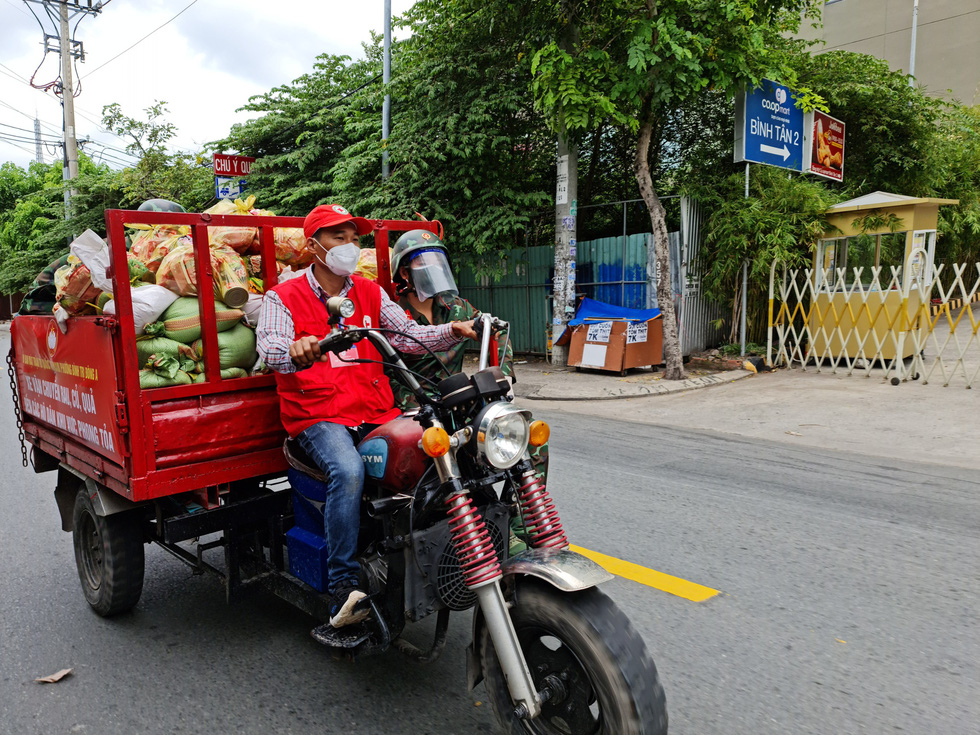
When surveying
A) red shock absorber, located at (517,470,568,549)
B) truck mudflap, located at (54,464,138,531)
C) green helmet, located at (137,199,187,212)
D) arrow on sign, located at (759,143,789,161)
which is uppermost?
arrow on sign, located at (759,143,789,161)

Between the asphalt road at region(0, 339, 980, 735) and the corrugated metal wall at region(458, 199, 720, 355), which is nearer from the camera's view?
the asphalt road at region(0, 339, 980, 735)

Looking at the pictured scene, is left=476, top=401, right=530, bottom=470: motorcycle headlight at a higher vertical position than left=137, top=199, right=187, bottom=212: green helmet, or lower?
lower

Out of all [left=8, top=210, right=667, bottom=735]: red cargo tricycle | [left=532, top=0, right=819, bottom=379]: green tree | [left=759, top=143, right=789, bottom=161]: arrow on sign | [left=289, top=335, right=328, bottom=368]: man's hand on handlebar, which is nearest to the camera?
[left=8, top=210, right=667, bottom=735]: red cargo tricycle

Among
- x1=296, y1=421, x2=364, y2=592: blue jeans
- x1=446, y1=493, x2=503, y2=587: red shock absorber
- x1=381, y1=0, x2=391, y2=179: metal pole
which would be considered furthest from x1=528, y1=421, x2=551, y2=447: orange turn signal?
x1=381, y1=0, x2=391, y2=179: metal pole

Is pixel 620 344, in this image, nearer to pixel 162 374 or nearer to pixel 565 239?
pixel 565 239

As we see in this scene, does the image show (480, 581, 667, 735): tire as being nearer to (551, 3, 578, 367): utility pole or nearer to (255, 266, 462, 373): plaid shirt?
(255, 266, 462, 373): plaid shirt

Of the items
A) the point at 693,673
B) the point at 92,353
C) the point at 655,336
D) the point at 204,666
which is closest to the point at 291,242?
the point at 92,353

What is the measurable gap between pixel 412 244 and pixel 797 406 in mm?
7007

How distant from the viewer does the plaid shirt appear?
2.68 meters

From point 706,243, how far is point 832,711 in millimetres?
10467

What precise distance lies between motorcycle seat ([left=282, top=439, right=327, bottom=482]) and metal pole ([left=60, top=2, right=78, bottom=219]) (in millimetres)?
25128

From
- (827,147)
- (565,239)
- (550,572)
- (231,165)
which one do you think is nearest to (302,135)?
(231,165)

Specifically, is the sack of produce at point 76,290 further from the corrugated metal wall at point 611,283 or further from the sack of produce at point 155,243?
the corrugated metal wall at point 611,283

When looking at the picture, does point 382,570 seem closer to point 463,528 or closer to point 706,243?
point 463,528
